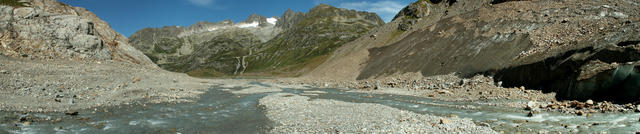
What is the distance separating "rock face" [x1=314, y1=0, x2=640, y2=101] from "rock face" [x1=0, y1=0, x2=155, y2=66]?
53366 mm

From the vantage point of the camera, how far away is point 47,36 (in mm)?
55938

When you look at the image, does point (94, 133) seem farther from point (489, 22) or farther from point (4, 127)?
point (489, 22)

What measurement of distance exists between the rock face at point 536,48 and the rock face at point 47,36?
53.4 metres

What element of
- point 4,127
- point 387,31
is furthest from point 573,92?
point 387,31

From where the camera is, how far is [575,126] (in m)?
19.2

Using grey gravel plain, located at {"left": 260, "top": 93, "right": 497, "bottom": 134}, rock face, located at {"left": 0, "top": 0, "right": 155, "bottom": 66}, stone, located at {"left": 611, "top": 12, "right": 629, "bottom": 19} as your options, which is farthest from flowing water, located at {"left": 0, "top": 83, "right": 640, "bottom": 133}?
rock face, located at {"left": 0, "top": 0, "right": 155, "bottom": 66}

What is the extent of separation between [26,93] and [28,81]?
606 centimetres

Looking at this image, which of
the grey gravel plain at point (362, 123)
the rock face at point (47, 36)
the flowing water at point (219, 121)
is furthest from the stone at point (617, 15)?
the rock face at point (47, 36)

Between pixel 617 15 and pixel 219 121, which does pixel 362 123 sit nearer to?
pixel 219 121

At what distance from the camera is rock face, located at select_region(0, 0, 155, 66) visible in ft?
168

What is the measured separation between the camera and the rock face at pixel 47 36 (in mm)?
51062

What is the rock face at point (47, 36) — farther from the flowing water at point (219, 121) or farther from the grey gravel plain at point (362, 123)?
the grey gravel plain at point (362, 123)

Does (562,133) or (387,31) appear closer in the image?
(562,133)

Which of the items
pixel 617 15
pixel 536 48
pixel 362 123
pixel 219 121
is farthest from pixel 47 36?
pixel 617 15
